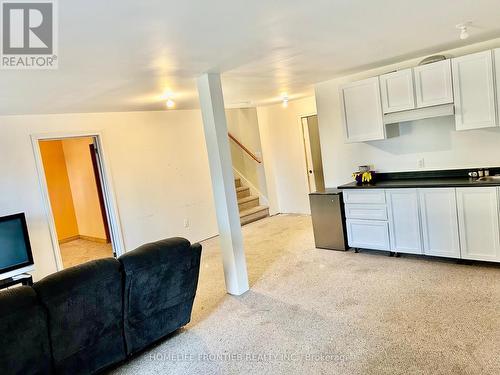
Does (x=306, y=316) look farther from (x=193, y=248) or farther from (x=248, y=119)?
(x=248, y=119)

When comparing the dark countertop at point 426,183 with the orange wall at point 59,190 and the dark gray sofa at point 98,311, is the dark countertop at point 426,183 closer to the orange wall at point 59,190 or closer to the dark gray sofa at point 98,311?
the dark gray sofa at point 98,311

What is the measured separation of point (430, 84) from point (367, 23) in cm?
162

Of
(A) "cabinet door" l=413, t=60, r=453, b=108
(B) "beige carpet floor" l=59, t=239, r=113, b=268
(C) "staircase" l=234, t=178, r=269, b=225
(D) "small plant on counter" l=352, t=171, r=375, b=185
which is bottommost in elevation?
(B) "beige carpet floor" l=59, t=239, r=113, b=268

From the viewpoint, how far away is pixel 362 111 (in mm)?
4395

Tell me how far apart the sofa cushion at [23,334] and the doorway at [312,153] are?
5.47m

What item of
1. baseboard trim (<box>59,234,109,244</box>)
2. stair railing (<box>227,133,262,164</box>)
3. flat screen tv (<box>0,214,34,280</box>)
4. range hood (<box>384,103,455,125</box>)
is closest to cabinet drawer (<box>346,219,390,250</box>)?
range hood (<box>384,103,455,125</box>)

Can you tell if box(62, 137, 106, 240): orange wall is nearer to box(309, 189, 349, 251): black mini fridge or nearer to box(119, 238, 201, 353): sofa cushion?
box(309, 189, 349, 251): black mini fridge

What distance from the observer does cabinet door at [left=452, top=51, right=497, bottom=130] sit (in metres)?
3.49

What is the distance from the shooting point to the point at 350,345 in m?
2.62

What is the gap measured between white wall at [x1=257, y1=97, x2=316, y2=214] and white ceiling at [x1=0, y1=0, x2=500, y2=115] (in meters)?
2.62

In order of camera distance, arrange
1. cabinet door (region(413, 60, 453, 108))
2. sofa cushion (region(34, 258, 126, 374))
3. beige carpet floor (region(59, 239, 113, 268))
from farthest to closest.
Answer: beige carpet floor (region(59, 239, 113, 268))
cabinet door (region(413, 60, 453, 108))
sofa cushion (region(34, 258, 126, 374))

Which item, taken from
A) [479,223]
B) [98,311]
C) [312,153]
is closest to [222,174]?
[98,311]

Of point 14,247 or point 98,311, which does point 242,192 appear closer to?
point 14,247

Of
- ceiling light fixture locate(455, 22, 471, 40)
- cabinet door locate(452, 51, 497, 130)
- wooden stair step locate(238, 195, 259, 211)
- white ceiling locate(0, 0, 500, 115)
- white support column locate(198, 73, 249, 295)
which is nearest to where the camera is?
white ceiling locate(0, 0, 500, 115)
